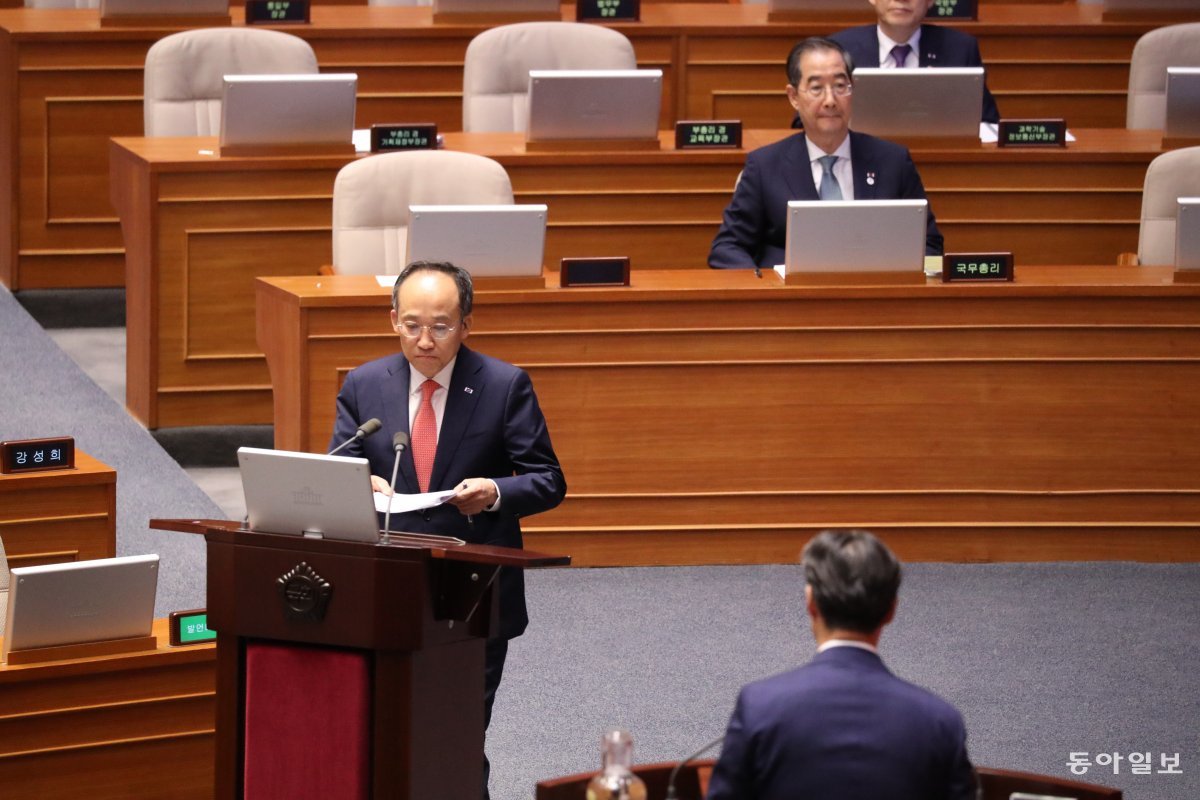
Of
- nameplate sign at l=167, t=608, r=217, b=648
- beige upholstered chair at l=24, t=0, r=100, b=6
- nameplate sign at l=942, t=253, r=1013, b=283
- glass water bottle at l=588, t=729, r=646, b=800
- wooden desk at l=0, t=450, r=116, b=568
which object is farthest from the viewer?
beige upholstered chair at l=24, t=0, r=100, b=6

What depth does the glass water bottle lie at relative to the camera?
8.14ft

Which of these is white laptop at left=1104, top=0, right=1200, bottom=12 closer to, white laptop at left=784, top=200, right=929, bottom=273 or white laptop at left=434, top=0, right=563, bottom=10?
white laptop at left=434, top=0, right=563, bottom=10

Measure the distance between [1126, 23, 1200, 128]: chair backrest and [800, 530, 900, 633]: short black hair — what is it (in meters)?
4.75

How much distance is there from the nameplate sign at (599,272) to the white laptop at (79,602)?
→ 184 cm

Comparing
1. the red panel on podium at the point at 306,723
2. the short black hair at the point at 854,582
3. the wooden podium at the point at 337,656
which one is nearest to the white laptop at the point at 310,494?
the wooden podium at the point at 337,656

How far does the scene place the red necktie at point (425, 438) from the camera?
377cm

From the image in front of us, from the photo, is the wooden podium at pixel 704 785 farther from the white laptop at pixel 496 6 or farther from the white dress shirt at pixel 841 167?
the white laptop at pixel 496 6

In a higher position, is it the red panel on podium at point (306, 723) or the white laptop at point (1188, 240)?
the white laptop at point (1188, 240)

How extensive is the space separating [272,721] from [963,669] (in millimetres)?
2122

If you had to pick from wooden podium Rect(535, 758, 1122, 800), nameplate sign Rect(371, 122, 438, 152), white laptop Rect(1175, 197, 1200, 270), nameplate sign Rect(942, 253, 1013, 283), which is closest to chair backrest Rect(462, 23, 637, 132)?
nameplate sign Rect(371, 122, 438, 152)

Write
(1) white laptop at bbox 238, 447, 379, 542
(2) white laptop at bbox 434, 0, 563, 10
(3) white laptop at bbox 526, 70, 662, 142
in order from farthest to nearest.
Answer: (2) white laptop at bbox 434, 0, 563, 10 < (3) white laptop at bbox 526, 70, 662, 142 < (1) white laptop at bbox 238, 447, 379, 542

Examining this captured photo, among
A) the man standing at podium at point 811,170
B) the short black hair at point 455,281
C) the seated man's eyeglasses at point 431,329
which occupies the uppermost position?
the man standing at podium at point 811,170

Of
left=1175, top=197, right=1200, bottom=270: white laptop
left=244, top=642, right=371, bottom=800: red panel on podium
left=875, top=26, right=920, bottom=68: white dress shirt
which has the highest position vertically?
left=875, top=26, right=920, bottom=68: white dress shirt

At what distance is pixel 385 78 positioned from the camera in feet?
23.1
